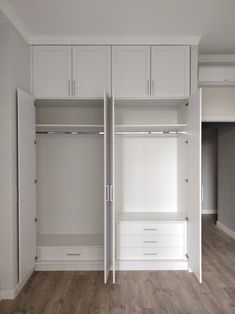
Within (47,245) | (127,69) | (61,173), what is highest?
(127,69)

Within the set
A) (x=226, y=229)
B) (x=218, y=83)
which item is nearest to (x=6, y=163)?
(x=218, y=83)

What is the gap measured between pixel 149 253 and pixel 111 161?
48.8 inches

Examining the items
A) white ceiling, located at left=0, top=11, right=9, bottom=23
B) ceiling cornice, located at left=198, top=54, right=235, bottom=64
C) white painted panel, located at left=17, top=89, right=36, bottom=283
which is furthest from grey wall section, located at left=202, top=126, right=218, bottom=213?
white ceiling, located at left=0, top=11, right=9, bottom=23

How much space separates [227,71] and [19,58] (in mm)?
Answer: 2805

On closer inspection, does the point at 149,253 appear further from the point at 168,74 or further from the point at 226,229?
the point at 226,229

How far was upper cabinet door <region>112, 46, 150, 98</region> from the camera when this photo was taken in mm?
3312

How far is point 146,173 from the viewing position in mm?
3904

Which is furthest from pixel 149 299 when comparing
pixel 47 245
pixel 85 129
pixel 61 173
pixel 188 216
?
pixel 85 129

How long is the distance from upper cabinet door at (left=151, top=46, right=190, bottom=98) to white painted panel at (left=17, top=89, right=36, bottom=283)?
146 cm

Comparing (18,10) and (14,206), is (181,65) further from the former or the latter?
(14,206)

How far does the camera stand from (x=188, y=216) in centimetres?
334

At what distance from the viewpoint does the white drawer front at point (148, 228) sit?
3406 mm

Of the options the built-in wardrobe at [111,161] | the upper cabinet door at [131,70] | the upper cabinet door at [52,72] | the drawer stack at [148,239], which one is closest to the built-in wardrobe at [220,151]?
the built-in wardrobe at [111,161]

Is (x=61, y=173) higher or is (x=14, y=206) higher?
(x=61, y=173)
